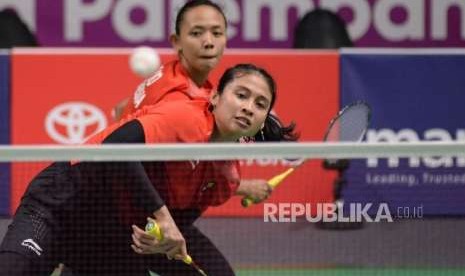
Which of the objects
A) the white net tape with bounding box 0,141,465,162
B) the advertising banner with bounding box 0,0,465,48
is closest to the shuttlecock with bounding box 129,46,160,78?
the advertising banner with bounding box 0,0,465,48

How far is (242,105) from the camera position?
4121 mm

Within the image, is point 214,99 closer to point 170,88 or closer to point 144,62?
point 170,88

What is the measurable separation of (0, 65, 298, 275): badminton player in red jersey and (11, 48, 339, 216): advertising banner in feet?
12.7

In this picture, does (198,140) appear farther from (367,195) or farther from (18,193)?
(18,193)

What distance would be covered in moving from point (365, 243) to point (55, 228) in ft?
4.29

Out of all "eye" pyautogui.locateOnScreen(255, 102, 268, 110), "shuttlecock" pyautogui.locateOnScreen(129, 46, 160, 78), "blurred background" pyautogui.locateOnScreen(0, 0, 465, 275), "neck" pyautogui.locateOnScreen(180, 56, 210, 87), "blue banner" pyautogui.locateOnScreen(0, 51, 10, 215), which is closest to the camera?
"eye" pyautogui.locateOnScreen(255, 102, 268, 110)

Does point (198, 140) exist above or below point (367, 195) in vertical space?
above

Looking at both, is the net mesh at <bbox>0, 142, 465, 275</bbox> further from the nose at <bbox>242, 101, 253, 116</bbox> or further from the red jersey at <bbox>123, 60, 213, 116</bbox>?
the red jersey at <bbox>123, 60, 213, 116</bbox>

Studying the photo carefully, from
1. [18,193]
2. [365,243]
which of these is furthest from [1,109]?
[365,243]

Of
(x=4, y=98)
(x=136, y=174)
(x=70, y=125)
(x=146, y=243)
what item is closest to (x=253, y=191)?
(x=146, y=243)

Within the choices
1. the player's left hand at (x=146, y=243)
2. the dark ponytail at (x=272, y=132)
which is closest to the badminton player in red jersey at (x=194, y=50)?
the dark ponytail at (x=272, y=132)

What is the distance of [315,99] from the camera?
838cm

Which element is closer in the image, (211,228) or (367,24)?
(211,228)

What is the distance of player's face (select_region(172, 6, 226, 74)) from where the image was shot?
15.1 feet
